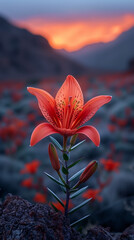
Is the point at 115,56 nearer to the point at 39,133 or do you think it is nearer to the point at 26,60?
the point at 26,60

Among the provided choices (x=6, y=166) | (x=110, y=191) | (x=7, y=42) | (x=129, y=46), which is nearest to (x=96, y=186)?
(x=110, y=191)

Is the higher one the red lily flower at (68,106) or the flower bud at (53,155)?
the red lily flower at (68,106)

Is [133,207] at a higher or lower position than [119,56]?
lower

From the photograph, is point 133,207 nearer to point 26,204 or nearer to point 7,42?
point 26,204

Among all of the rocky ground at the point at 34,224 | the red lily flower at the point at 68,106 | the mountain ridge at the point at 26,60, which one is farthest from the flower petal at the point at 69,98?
the mountain ridge at the point at 26,60

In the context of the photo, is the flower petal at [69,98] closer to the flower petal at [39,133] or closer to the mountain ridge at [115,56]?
the flower petal at [39,133]

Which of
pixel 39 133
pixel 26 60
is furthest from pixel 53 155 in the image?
pixel 26 60
